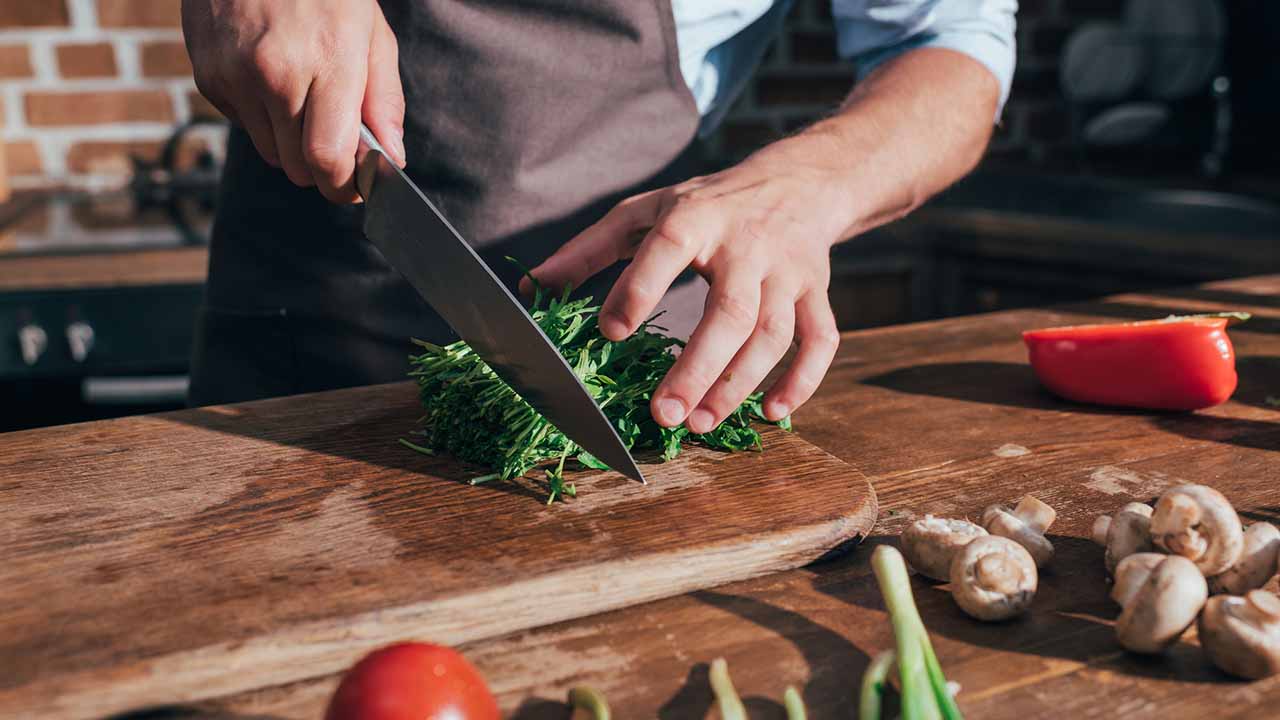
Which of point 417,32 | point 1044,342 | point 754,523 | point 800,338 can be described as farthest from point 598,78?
point 754,523

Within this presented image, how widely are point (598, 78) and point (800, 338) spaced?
0.54 meters

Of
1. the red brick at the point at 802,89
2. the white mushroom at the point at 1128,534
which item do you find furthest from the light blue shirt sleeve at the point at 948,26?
the red brick at the point at 802,89

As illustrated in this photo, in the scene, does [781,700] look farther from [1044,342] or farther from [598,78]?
[598,78]

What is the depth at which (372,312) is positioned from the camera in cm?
143

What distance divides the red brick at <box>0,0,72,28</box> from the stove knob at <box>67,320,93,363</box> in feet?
3.36

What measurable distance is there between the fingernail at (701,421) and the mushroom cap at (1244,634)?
0.43m

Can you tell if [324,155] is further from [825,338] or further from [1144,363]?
[1144,363]

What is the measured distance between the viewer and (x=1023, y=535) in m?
0.83

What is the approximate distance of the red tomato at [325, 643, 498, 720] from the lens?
0.59 metres

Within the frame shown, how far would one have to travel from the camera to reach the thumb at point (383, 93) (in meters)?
1.10

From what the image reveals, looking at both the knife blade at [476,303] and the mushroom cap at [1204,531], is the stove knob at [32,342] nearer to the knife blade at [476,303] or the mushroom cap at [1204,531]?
the knife blade at [476,303]

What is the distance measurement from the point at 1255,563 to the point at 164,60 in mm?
2791

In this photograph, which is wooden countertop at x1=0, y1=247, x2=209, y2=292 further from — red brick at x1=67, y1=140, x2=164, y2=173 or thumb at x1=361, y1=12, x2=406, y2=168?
thumb at x1=361, y1=12, x2=406, y2=168

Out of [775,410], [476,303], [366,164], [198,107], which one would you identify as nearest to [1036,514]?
[775,410]
